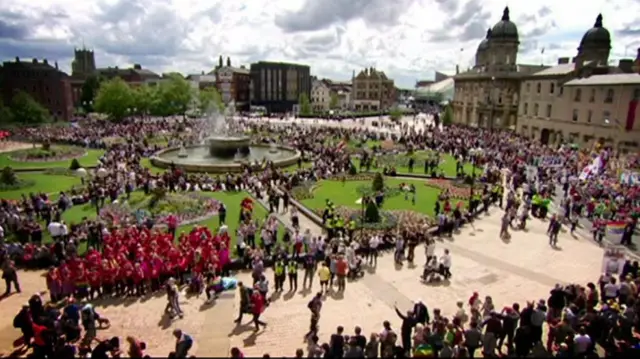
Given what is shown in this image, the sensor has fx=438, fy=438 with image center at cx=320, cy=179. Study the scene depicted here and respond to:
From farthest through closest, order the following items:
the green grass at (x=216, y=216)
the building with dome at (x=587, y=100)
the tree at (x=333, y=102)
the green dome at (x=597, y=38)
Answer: the tree at (x=333, y=102) < the green dome at (x=597, y=38) < the building with dome at (x=587, y=100) < the green grass at (x=216, y=216)

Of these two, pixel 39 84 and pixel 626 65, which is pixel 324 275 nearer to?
pixel 626 65

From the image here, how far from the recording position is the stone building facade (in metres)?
135

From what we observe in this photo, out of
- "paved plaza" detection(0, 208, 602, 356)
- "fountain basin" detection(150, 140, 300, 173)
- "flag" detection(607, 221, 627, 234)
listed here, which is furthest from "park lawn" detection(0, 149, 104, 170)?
"flag" detection(607, 221, 627, 234)

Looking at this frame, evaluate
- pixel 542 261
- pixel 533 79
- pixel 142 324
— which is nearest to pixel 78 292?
pixel 142 324

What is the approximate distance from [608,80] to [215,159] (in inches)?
1656

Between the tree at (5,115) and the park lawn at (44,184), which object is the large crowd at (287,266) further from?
the tree at (5,115)

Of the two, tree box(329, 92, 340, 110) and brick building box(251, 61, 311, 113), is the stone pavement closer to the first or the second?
brick building box(251, 61, 311, 113)

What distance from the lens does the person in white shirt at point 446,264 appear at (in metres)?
15.5

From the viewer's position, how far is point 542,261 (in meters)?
17.8

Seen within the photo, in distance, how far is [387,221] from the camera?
21.5m

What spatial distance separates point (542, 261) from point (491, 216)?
22.9 feet

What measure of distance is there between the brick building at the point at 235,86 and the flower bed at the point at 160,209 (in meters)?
92.9

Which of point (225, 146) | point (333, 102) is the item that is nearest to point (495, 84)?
point (225, 146)

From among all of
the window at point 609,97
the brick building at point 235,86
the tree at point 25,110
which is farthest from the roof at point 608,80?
the brick building at point 235,86
